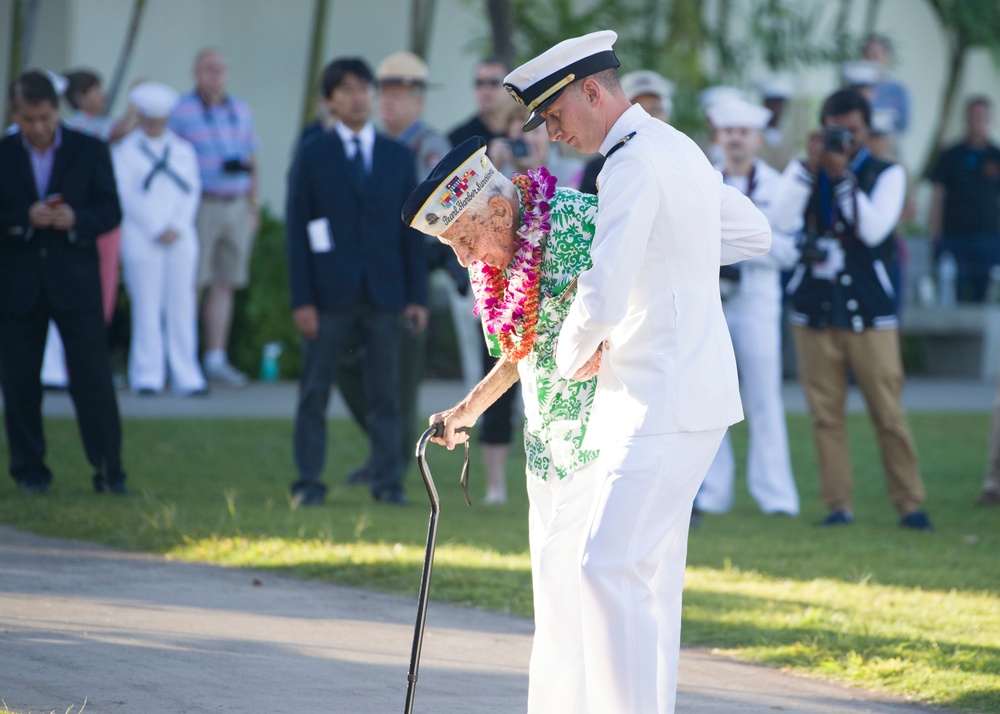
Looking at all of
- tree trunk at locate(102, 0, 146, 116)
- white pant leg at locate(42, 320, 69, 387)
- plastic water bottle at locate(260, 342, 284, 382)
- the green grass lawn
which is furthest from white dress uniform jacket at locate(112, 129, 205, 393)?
tree trunk at locate(102, 0, 146, 116)

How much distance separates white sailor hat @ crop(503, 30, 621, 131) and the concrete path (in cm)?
210

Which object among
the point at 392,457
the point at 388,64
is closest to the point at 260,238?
the point at 388,64

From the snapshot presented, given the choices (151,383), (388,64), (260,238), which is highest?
(388,64)

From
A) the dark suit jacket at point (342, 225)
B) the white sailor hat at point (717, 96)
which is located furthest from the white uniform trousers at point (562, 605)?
the white sailor hat at point (717, 96)

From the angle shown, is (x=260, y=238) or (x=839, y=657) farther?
(x=260, y=238)

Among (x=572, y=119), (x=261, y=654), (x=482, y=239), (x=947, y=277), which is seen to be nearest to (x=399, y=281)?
(x=261, y=654)

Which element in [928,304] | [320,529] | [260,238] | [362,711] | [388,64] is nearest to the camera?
[362,711]

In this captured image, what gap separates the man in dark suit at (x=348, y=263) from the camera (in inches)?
341

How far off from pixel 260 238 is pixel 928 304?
8.31 metres

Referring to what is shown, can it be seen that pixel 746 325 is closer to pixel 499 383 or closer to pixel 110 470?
pixel 110 470

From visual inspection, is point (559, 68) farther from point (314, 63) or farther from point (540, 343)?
point (314, 63)

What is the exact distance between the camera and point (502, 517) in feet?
28.1

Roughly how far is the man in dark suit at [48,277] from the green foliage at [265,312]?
18.6 feet

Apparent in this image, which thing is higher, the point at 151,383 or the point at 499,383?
the point at 499,383
